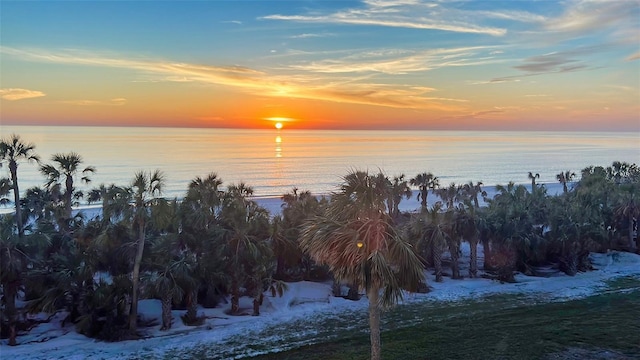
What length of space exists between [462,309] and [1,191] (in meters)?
24.5

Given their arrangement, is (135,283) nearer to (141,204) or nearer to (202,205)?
(141,204)

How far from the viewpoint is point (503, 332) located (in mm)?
18844

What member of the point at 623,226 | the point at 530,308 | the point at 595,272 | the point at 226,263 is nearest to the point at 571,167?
the point at 623,226

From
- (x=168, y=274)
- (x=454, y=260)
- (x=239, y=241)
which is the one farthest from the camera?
(x=454, y=260)

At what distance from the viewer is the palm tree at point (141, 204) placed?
18.4 m

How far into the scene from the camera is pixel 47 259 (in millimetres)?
20750

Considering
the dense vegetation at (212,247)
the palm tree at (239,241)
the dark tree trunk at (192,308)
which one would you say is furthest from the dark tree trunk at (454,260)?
the dark tree trunk at (192,308)

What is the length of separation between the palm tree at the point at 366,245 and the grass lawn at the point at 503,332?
5394 millimetres

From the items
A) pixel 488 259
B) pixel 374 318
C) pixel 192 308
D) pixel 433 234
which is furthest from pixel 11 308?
pixel 488 259

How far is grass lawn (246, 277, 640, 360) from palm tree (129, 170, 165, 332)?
20.0 feet

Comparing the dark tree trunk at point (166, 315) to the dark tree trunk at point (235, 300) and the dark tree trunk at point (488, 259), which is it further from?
the dark tree trunk at point (488, 259)

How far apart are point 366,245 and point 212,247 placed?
10.7 m

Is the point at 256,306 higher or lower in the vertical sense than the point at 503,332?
higher

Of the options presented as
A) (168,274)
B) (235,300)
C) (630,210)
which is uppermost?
(630,210)
